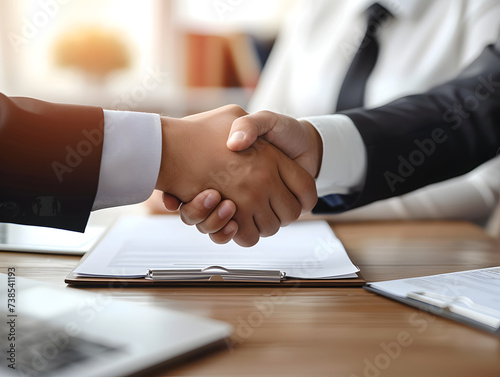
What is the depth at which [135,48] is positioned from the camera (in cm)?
304

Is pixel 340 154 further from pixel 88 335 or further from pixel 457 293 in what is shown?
pixel 88 335

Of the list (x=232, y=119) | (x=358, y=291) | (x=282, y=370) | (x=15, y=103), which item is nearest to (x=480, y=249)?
(x=358, y=291)

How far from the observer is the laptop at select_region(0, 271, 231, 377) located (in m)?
0.36

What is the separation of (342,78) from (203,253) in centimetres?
101

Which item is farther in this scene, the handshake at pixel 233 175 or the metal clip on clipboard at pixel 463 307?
the handshake at pixel 233 175

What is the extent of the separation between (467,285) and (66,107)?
0.54 meters

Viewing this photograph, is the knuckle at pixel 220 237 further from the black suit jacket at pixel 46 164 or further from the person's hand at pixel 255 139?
the black suit jacket at pixel 46 164

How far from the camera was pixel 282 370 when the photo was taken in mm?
394

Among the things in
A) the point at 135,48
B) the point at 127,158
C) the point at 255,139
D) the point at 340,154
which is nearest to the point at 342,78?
the point at 340,154

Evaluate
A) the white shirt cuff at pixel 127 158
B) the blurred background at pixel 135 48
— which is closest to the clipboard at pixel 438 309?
the white shirt cuff at pixel 127 158

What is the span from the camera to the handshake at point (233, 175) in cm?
78

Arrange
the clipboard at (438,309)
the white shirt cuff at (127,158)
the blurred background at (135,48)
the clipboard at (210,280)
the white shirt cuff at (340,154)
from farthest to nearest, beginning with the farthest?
the blurred background at (135,48), the white shirt cuff at (340,154), the white shirt cuff at (127,158), the clipboard at (210,280), the clipboard at (438,309)

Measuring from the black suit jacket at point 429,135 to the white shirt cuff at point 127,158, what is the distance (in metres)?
0.32

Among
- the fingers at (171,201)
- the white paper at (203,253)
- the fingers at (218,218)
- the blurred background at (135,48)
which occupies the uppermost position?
the blurred background at (135,48)
